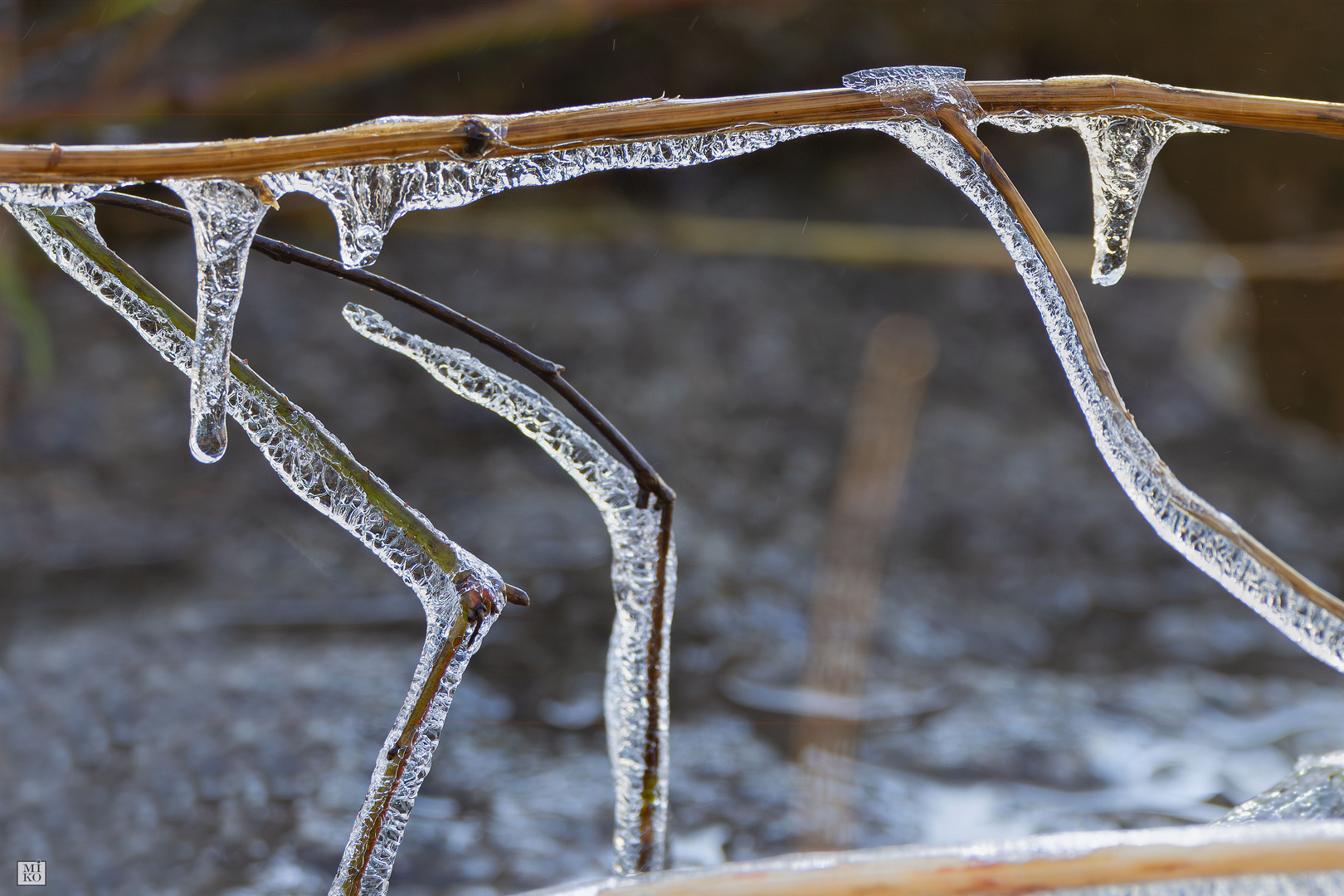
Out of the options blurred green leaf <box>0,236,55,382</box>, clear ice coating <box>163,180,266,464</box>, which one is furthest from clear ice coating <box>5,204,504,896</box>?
blurred green leaf <box>0,236,55,382</box>

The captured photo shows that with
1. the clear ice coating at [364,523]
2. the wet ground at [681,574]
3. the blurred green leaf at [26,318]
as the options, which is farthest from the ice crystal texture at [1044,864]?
the blurred green leaf at [26,318]

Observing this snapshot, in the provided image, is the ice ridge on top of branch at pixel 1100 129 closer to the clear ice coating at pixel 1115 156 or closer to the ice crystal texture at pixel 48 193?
the clear ice coating at pixel 1115 156

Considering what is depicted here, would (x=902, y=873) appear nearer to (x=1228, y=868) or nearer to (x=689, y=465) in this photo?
(x=1228, y=868)

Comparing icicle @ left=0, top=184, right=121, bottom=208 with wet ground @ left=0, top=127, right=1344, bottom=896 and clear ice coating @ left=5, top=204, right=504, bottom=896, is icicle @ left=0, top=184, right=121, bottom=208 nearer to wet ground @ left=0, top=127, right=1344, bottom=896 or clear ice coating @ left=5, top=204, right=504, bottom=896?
clear ice coating @ left=5, top=204, right=504, bottom=896

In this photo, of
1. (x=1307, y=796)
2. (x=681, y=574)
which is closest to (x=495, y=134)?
(x=1307, y=796)

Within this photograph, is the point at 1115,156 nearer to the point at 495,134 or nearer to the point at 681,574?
the point at 495,134
